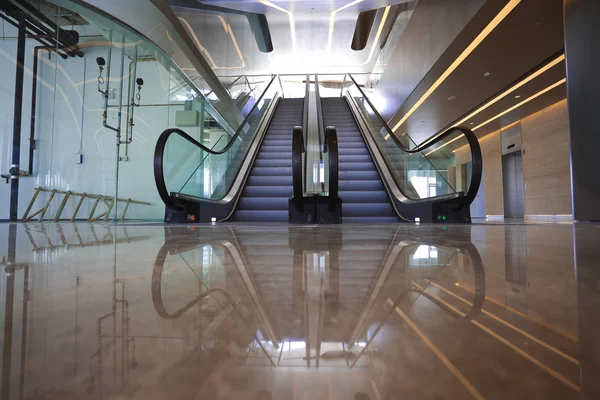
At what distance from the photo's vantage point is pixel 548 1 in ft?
19.5

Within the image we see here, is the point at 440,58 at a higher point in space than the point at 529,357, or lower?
higher

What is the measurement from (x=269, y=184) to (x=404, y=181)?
2.58m

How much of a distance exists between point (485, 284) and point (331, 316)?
430 mm

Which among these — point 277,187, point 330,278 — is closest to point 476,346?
point 330,278

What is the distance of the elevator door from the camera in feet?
44.7

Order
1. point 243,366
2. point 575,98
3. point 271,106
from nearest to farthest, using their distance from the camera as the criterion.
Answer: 1. point 243,366
2. point 575,98
3. point 271,106

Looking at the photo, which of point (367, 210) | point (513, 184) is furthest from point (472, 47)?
point (513, 184)

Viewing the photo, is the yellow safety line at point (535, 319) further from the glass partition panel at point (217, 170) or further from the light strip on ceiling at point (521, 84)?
the light strip on ceiling at point (521, 84)

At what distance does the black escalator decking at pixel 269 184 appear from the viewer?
595 cm

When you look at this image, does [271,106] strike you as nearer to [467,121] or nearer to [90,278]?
[467,121]

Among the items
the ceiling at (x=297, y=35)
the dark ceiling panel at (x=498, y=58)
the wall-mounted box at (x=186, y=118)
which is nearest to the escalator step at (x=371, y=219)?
the dark ceiling panel at (x=498, y=58)

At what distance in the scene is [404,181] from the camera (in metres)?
6.42

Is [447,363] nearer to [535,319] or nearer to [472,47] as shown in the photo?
[535,319]

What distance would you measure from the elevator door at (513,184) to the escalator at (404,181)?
8438 mm
